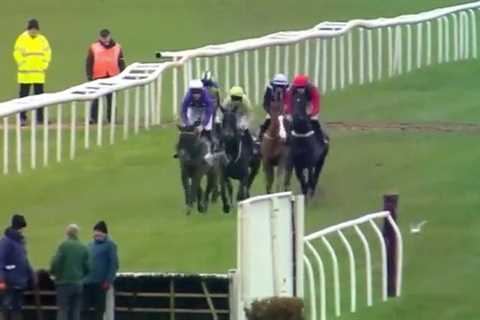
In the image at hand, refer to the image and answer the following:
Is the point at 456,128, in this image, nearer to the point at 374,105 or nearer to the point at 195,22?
the point at 374,105

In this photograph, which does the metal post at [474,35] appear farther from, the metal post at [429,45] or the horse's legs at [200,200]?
the horse's legs at [200,200]

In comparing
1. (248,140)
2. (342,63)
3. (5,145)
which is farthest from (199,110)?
(342,63)

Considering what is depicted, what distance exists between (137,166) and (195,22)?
15.1 m

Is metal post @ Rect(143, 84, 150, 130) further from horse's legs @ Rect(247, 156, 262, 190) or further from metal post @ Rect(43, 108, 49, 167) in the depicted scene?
horse's legs @ Rect(247, 156, 262, 190)

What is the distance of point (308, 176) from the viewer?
69.4 ft

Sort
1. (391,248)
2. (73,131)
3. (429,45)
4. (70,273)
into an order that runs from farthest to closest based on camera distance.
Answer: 1. (429,45)
2. (73,131)
3. (391,248)
4. (70,273)

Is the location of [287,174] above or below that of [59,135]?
below

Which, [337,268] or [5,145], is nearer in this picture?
[337,268]

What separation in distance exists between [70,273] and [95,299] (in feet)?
1.62

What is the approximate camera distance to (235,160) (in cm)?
2055

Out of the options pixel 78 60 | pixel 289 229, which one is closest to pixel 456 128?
pixel 78 60

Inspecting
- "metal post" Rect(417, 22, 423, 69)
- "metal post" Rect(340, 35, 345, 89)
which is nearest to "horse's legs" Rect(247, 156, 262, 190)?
"metal post" Rect(340, 35, 345, 89)

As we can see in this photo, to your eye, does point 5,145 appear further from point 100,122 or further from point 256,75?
point 256,75

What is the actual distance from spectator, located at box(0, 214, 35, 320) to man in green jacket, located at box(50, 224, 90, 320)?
0.78 feet
